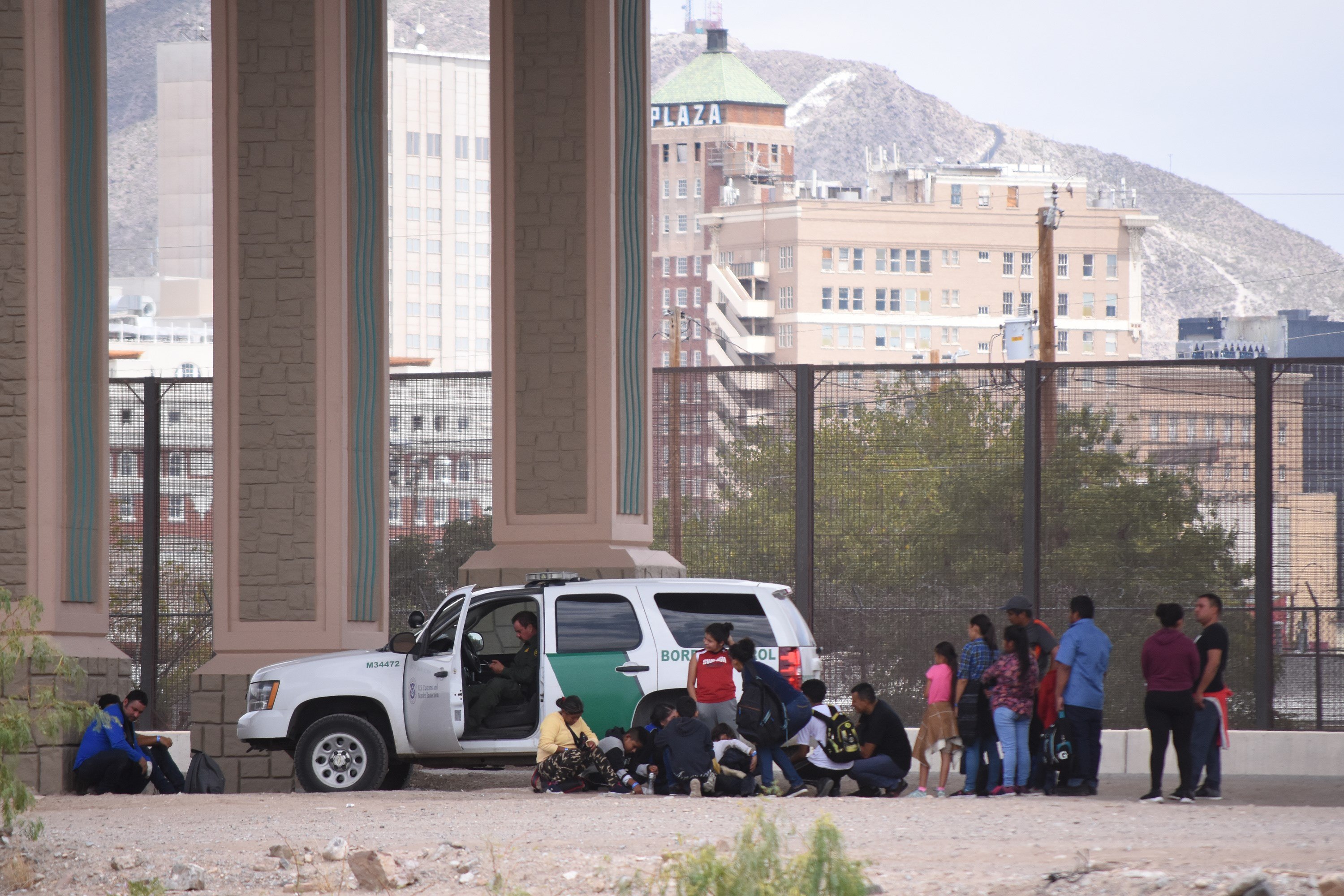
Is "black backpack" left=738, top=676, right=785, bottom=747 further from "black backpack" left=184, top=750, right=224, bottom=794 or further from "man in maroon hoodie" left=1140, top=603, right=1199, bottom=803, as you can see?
"black backpack" left=184, top=750, right=224, bottom=794

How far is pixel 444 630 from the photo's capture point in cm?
1545

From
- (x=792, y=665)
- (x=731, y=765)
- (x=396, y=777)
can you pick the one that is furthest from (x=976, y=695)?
(x=396, y=777)

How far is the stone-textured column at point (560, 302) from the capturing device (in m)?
18.8

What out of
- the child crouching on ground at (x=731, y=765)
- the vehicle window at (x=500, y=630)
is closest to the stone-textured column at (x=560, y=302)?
the vehicle window at (x=500, y=630)

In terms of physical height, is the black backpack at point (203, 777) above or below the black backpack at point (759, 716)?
below

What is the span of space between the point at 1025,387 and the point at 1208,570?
3072 millimetres

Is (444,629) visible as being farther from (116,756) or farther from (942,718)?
(942,718)

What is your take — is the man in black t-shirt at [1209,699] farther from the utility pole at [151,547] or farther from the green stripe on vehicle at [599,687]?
the utility pole at [151,547]

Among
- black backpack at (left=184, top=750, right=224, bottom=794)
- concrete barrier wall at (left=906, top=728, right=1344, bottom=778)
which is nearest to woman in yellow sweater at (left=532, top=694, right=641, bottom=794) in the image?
black backpack at (left=184, top=750, right=224, bottom=794)

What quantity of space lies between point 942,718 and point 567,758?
324cm

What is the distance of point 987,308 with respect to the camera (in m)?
188

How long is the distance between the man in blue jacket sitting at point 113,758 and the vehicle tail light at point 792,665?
576 centimetres

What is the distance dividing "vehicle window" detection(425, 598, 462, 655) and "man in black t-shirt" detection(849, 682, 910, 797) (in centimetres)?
350

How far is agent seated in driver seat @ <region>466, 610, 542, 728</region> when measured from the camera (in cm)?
1527
